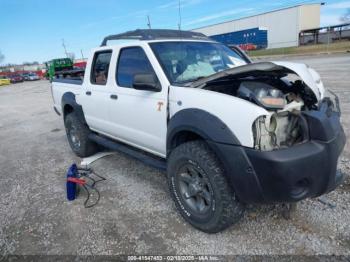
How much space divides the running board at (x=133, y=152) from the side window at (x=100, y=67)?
89 cm

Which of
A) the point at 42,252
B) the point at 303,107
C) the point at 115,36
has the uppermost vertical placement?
the point at 115,36

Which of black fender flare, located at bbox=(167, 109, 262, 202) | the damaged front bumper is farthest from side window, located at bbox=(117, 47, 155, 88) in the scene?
the damaged front bumper

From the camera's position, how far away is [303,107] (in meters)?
2.74

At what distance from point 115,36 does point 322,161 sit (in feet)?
10.5

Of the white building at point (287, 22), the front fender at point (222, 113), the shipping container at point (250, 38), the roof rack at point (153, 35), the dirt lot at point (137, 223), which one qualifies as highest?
the white building at point (287, 22)

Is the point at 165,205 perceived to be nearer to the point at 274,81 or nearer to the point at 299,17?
the point at 274,81

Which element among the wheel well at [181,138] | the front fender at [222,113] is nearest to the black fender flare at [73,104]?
the wheel well at [181,138]

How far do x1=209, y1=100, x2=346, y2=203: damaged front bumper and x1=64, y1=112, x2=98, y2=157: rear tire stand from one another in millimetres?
3221

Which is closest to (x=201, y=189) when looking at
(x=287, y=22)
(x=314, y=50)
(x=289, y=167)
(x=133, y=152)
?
(x=289, y=167)

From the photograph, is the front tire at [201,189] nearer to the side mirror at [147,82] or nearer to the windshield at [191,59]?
the side mirror at [147,82]

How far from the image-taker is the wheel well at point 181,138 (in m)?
2.98

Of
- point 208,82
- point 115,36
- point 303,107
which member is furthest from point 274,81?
point 115,36

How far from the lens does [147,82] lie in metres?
3.11

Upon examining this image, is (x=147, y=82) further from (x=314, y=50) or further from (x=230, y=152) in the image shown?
(x=314, y=50)
